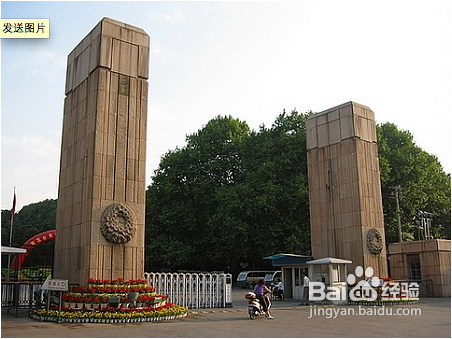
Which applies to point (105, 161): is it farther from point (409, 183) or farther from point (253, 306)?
point (409, 183)

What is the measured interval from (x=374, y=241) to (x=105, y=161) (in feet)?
50.5

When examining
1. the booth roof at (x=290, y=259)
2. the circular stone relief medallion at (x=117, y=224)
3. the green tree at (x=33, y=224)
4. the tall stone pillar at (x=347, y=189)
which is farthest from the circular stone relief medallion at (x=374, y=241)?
the green tree at (x=33, y=224)

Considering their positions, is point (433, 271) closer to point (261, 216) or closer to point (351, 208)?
point (351, 208)

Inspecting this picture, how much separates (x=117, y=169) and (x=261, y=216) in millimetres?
19279

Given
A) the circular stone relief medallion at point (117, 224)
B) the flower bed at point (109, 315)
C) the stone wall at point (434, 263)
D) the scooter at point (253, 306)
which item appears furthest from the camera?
the stone wall at point (434, 263)

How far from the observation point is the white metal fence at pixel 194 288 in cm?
1822

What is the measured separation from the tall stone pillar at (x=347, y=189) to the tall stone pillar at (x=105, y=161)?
41.9ft

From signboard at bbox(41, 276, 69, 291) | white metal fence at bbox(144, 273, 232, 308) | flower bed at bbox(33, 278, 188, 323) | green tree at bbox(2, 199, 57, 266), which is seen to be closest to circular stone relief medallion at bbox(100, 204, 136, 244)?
flower bed at bbox(33, 278, 188, 323)

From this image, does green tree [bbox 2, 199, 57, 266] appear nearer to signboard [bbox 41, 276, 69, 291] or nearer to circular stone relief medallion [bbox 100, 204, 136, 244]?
circular stone relief medallion [bbox 100, 204, 136, 244]

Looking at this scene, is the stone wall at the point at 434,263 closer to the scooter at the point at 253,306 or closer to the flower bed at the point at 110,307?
the scooter at the point at 253,306


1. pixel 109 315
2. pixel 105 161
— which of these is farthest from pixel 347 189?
pixel 109 315

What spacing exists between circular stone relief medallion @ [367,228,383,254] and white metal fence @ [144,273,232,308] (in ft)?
30.6

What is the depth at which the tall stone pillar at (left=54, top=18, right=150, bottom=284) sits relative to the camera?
1628 cm

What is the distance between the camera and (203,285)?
62.8 ft
